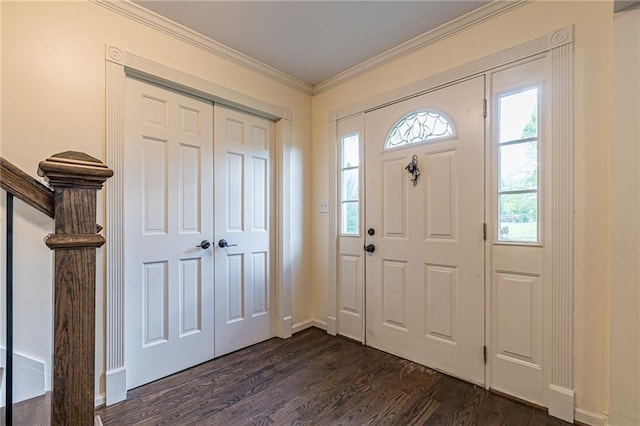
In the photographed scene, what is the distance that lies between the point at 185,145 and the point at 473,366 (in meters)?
2.61

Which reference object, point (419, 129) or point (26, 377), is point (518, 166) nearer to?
point (419, 129)

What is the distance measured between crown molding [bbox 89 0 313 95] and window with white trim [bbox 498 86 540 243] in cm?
186

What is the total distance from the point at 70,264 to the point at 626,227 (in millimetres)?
2314

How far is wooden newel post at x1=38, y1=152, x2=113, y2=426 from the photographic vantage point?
2.53 ft

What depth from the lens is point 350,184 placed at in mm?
2836

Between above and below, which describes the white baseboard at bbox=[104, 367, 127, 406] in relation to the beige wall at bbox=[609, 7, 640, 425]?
below

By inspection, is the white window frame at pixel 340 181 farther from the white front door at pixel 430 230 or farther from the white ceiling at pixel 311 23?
the white ceiling at pixel 311 23

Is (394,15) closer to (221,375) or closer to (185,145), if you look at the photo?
(185,145)

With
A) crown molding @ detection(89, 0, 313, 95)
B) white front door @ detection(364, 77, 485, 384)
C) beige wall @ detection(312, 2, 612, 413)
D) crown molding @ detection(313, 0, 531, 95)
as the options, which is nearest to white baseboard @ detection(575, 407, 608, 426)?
beige wall @ detection(312, 2, 612, 413)

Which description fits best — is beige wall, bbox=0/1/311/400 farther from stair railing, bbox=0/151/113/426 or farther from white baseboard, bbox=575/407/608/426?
white baseboard, bbox=575/407/608/426

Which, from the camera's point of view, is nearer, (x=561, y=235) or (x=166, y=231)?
(x=561, y=235)

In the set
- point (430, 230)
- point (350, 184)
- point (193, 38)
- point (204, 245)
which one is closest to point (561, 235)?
point (430, 230)

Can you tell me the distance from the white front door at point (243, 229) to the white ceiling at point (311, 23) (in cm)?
58

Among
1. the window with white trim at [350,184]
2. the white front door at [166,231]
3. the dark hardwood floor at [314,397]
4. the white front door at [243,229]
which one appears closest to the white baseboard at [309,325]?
the white front door at [243,229]
